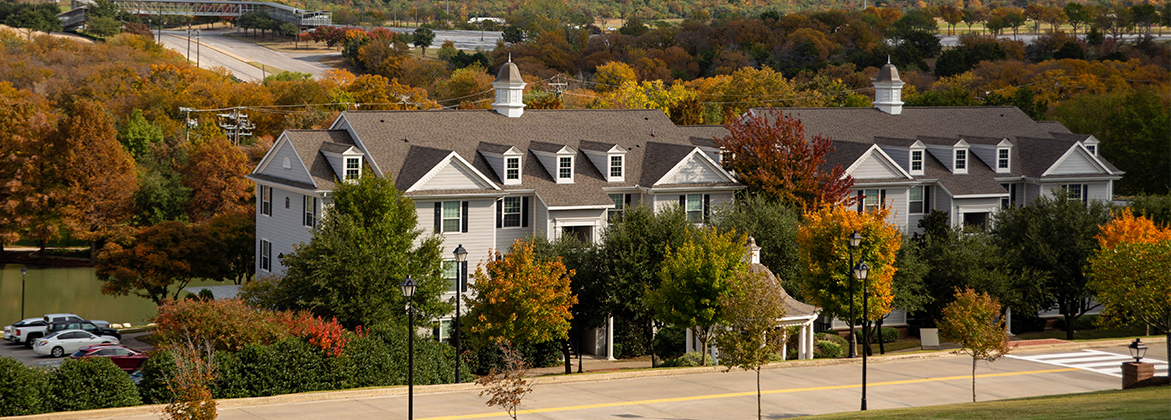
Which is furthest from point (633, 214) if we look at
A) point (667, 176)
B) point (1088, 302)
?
point (1088, 302)

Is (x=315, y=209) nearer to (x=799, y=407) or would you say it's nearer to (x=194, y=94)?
(x=799, y=407)

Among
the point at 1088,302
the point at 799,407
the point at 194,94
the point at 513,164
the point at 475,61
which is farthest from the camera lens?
the point at 475,61

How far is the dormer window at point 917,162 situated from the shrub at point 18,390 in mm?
41658

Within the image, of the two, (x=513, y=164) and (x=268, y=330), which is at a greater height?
(x=513, y=164)

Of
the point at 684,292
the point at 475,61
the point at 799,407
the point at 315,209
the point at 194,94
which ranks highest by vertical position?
the point at 475,61

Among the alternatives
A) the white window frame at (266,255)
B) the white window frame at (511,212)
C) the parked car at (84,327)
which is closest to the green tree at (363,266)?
the white window frame at (511,212)

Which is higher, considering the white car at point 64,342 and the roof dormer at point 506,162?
the roof dormer at point 506,162

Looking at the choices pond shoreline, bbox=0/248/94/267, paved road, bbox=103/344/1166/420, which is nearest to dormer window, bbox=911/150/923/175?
paved road, bbox=103/344/1166/420

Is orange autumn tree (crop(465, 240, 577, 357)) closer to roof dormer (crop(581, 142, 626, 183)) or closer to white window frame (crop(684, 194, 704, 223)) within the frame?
roof dormer (crop(581, 142, 626, 183))

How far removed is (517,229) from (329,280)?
1135 centimetres

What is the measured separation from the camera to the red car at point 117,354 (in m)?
42.8

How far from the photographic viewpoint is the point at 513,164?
50250 mm

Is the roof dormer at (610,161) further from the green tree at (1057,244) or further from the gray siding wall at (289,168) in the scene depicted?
the green tree at (1057,244)

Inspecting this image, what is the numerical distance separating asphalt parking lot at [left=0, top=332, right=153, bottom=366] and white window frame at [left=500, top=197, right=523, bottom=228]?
50.8 feet
